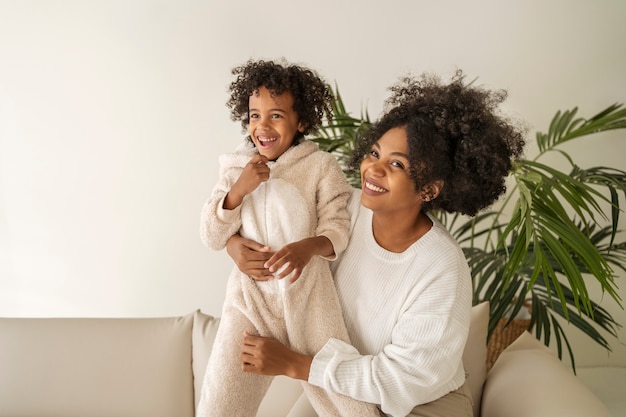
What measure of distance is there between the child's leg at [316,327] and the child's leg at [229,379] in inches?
4.9

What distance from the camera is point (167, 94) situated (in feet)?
9.64

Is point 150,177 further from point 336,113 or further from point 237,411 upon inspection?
point 237,411

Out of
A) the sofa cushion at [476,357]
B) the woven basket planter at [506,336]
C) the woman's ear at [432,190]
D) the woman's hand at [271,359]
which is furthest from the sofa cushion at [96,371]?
the woven basket planter at [506,336]

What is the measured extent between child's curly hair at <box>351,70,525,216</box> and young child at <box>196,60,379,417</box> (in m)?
0.24

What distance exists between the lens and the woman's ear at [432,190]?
1483mm

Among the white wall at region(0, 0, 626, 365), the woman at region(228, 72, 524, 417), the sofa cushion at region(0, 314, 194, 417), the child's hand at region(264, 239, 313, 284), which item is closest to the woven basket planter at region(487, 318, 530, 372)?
the white wall at region(0, 0, 626, 365)

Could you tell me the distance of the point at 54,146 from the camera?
3023mm

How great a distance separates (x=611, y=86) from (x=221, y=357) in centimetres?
230

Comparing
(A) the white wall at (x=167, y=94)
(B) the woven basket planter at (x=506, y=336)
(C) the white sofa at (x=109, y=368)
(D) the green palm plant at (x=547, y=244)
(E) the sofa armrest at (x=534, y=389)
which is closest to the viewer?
(E) the sofa armrest at (x=534, y=389)

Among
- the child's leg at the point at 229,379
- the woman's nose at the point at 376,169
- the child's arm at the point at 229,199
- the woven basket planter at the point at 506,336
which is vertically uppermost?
the woman's nose at the point at 376,169

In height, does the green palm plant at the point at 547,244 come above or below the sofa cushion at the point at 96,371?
above

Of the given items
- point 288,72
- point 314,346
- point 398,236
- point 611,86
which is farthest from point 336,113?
point 611,86

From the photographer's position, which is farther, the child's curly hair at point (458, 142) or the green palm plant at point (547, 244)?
the green palm plant at point (547, 244)

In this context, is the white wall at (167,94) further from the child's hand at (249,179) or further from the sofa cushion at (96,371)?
the child's hand at (249,179)
